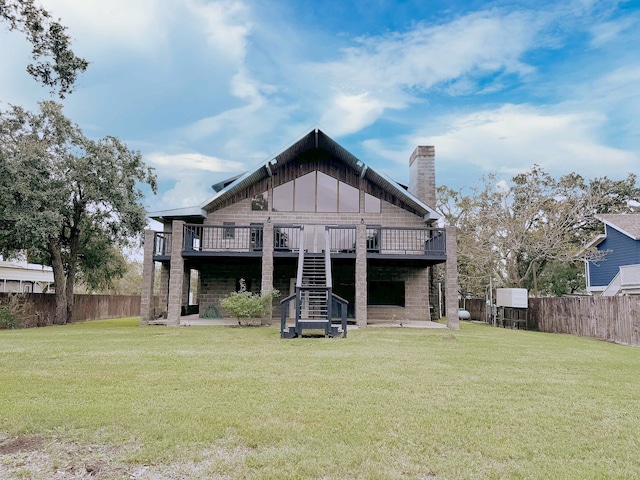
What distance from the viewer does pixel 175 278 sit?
1648 cm

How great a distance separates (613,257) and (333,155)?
16573 mm

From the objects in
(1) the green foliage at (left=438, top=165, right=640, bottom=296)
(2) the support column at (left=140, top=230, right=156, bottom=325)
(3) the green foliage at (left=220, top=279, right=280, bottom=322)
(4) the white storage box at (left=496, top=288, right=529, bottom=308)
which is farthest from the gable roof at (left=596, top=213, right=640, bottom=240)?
(2) the support column at (left=140, top=230, right=156, bottom=325)

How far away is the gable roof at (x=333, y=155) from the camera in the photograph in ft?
59.4

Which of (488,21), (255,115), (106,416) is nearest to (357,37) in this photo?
(488,21)

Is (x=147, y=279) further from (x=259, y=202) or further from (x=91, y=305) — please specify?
(x=91, y=305)

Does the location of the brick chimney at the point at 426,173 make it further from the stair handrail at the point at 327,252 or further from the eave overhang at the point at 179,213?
the eave overhang at the point at 179,213

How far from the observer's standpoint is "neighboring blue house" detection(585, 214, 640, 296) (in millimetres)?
22031

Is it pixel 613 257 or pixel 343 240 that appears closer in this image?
pixel 343 240

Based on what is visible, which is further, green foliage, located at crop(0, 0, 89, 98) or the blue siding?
the blue siding

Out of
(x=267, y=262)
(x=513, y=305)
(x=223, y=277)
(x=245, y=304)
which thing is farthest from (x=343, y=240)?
(x=513, y=305)

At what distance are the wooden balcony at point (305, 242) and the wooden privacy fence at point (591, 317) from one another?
17.1 feet

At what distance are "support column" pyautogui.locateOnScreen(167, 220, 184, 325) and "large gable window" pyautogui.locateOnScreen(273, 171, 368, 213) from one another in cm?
436

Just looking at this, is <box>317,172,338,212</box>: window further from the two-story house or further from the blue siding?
the blue siding

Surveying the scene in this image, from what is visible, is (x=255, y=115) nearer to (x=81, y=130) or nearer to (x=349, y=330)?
(x=81, y=130)
